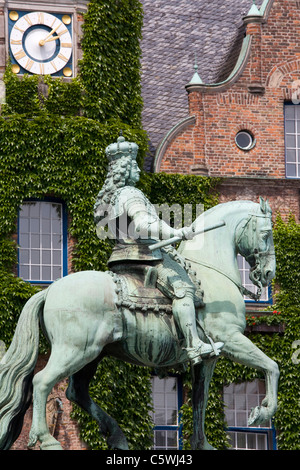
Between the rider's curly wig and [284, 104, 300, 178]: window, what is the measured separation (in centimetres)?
1443

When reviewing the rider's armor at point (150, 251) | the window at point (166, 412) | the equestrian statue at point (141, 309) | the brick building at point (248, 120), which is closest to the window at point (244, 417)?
the window at point (166, 412)

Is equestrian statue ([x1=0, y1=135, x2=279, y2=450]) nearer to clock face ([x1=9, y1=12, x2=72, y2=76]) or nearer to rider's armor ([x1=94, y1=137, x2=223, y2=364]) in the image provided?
rider's armor ([x1=94, y1=137, x2=223, y2=364])

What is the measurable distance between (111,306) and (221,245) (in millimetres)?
1796

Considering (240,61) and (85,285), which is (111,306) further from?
(240,61)

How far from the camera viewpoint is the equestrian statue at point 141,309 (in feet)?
56.9

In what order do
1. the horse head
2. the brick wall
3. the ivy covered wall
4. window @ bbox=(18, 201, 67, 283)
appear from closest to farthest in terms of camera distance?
the horse head, the ivy covered wall, window @ bbox=(18, 201, 67, 283), the brick wall

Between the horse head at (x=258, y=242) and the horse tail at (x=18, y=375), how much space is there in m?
2.78

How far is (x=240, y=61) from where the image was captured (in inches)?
1287

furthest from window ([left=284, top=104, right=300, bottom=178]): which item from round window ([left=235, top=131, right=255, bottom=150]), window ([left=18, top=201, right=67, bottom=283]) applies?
window ([left=18, top=201, right=67, bottom=283])

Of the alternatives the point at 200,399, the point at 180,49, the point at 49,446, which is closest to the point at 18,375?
the point at 49,446

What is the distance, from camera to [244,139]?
32562 millimetres

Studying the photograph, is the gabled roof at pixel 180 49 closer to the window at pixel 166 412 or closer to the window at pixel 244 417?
the window at pixel 166 412

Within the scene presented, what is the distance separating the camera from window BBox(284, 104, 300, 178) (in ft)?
107
